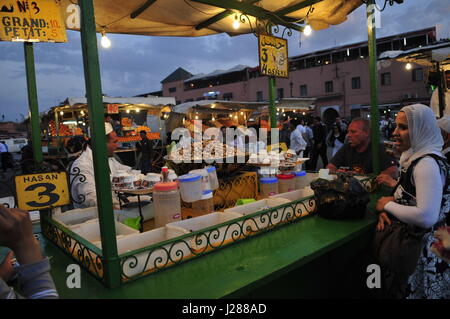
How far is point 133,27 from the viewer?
380cm

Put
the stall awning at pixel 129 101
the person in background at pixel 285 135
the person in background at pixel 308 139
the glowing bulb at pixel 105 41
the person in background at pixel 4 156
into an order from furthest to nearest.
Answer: the person in background at pixel 4 156 < the person in background at pixel 285 135 < the person in background at pixel 308 139 < the stall awning at pixel 129 101 < the glowing bulb at pixel 105 41

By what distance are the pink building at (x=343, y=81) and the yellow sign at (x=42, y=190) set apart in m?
27.1

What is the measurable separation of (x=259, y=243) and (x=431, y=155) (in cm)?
120

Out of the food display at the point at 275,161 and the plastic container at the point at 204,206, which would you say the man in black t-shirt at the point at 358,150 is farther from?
the plastic container at the point at 204,206

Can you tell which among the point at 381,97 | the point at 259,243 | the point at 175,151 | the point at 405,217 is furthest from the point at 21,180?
the point at 381,97

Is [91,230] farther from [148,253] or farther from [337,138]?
[337,138]

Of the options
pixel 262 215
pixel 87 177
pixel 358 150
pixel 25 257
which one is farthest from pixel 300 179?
pixel 25 257

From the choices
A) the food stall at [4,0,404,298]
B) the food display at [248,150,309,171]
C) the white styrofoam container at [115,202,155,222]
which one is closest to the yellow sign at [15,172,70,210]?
the food stall at [4,0,404,298]

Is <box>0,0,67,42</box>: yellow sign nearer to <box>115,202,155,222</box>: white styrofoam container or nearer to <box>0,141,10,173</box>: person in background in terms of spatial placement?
<box>115,202,155,222</box>: white styrofoam container

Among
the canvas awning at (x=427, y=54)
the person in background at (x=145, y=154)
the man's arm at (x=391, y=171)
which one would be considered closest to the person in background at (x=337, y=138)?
the canvas awning at (x=427, y=54)

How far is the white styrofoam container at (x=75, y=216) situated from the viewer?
95.3 inches

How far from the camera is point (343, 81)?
102 feet

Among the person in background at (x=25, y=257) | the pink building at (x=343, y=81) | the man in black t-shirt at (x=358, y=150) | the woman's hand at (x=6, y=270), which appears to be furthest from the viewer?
the pink building at (x=343, y=81)

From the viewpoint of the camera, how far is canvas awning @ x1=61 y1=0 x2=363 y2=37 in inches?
128
